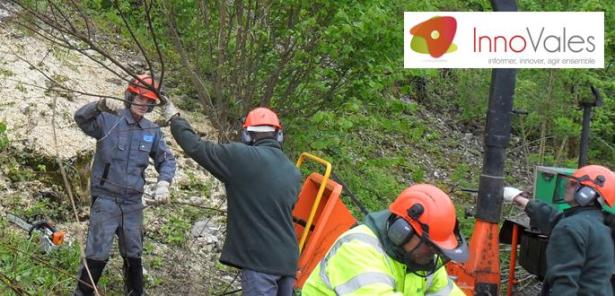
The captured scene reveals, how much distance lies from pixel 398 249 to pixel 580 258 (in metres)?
2.40

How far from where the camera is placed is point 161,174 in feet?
19.1

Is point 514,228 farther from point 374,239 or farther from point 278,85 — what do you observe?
point 374,239

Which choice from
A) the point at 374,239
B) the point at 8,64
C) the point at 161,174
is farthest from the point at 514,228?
the point at 8,64

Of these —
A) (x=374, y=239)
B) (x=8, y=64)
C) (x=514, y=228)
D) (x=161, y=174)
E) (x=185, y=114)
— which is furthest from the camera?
(x=185, y=114)

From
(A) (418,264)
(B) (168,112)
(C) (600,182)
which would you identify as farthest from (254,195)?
(C) (600,182)

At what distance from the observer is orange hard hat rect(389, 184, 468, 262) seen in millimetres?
2896

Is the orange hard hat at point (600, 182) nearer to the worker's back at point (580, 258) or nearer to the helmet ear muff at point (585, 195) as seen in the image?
the helmet ear muff at point (585, 195)

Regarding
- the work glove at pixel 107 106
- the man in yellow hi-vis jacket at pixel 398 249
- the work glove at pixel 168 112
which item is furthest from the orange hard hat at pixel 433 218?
the work glove at pixel 107 106

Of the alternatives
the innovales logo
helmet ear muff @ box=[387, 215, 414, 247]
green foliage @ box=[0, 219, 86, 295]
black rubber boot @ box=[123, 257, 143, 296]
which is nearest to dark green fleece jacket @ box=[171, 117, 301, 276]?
black rubber boot @ box=[123, 257, 143, 296]

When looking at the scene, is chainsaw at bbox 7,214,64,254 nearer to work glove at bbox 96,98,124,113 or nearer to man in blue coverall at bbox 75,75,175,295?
man in blue coverall at bbox 75,75,175,295

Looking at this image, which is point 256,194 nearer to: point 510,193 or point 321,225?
point 321,225

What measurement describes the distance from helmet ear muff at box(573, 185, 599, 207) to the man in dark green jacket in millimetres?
1879

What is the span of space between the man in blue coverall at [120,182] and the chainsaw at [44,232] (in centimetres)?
56

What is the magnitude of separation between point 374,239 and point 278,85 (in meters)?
4.37
